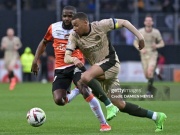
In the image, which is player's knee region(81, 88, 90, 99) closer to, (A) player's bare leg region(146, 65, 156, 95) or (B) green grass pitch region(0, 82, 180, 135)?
(B) green grass pitch region(0, 82, 180, 135)

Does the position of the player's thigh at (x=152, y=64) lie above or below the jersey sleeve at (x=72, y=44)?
below

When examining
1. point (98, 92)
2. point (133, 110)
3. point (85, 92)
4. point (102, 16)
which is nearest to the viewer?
point (133, 110)

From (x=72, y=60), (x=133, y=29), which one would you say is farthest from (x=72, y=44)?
(x=133, y=29)

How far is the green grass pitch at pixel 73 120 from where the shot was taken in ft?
40.2

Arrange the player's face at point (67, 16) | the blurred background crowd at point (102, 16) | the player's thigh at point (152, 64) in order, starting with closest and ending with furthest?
the player's face at point (67, 16) < the player's thigh at point (152, 64) < the blurred background crowd at point (102, 16)

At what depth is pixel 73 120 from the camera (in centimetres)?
1462

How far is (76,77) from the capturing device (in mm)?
13188

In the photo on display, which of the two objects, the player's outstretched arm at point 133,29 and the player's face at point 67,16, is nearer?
the player's outstretched arm at point 133,29

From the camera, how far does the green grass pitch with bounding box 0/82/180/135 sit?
40.2 ft

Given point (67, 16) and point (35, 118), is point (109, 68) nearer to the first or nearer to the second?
point (35, 118)

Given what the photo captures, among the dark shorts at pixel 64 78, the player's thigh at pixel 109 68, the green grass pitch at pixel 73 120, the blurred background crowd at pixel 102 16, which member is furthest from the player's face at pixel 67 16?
the blurred background crowd at pixel 102 16

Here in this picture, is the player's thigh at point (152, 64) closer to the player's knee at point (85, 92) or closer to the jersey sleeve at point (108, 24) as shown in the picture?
the player's knee at point (85, 92)

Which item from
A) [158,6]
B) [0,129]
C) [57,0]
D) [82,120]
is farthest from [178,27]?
[0,129]

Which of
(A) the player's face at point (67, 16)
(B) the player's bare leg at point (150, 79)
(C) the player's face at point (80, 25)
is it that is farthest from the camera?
(B) the player's bare leg at point (150, 79)
